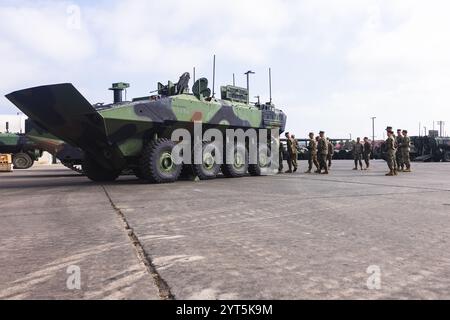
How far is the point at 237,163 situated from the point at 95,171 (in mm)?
4083

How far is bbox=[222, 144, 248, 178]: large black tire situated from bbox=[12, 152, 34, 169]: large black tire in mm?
15141

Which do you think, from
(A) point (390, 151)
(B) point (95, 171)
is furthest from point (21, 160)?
(A) point (390, 151)

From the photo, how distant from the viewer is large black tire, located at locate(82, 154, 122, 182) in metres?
13.2

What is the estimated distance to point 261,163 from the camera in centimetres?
1574

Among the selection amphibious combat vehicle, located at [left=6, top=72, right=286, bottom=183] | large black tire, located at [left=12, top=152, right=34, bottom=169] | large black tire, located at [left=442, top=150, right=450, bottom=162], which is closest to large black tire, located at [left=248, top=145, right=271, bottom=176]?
amphibious combat vehicle, located at [left=6, top=72, right=286, bottom=183]

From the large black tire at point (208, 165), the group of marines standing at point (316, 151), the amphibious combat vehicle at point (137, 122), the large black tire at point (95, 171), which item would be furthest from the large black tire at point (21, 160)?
the large black tire at point (208, 165)

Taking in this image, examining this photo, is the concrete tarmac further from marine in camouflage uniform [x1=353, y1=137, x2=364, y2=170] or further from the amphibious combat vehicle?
marine in camouflage uniform [x1=353, y1=137, x2=364, y2=170]

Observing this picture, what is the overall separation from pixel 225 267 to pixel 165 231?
1599mm

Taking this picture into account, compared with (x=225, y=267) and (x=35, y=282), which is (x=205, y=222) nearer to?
(x=225, y=267)

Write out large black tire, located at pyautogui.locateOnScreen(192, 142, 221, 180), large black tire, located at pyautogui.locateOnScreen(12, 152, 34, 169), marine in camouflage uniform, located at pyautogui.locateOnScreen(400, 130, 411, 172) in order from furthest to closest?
large black tire, located at pyautogui.locateOnScreen(12, 152, 34, 169) → marine in camouflage uniform, located at pyautogui.locateOnScreen(400, 130, 411, 172) → large black tire, located at pyautogui.locateOnScreen(192, 142, 221, 180)

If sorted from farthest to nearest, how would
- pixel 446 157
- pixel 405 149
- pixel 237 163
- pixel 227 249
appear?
pixel 446 157, pixel 405 149, pixel 237 163, pixel 227 249

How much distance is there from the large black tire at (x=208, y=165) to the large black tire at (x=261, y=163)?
2012 millimetres

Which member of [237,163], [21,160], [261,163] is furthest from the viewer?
[21,160]

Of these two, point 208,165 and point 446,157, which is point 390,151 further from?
point 446,157
